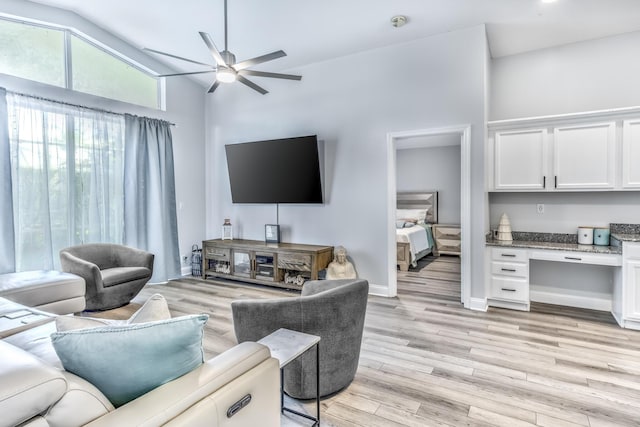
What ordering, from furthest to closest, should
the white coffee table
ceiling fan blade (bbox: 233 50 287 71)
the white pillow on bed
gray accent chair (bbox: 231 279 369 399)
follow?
the white pillow on bed, ceiling fan blade (bbox: 233 50 287 71), gray accent chair (bbox: 231 279 369 399), the white coffee table

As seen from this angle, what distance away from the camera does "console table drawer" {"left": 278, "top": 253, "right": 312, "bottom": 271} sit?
460cm

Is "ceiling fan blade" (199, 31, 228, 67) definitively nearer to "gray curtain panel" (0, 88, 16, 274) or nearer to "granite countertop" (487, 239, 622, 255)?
"gray curtain panel" (0, 88, 16, 274)

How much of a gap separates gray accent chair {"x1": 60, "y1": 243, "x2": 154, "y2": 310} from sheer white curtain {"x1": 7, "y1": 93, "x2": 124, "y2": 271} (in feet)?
1.26

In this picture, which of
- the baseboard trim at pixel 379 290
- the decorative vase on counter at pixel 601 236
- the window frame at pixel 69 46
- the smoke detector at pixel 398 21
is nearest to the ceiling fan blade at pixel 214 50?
the window frame at pixel 69 46

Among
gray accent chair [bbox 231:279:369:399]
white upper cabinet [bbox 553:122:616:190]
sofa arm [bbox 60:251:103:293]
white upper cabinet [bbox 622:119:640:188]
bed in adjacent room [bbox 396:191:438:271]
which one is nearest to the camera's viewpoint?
gray accent chair [bbox 231:279:369:399]

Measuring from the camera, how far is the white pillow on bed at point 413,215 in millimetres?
7754

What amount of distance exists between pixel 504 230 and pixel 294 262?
270cm

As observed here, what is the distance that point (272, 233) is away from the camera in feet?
17.5

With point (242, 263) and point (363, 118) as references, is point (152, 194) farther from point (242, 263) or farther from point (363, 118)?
point (363, 118)

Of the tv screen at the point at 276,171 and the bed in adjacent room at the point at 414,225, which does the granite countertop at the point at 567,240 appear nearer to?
the bed in adjacent room at the point at 414,225

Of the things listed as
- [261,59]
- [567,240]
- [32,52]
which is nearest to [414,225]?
[567,240]

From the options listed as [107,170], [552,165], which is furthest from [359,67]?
[107,170]

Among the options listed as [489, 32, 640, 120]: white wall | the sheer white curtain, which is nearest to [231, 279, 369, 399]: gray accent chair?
the sheer white curtain

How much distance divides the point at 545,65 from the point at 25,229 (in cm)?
647
